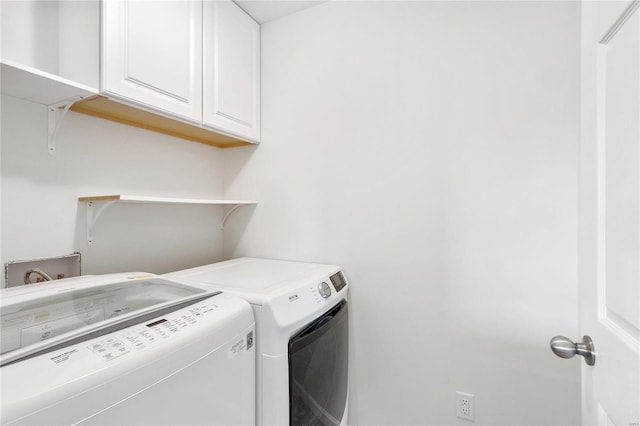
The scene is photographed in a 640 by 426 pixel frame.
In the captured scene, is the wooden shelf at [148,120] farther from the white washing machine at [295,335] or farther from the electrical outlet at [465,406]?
the electrical outlet at [465,406]

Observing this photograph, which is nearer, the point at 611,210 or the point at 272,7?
the point at 611,210

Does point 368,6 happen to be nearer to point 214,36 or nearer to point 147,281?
point 214,36

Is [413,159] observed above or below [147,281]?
above

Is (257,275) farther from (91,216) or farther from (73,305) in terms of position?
(91,216)

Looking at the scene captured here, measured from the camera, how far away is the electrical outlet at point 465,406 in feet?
4.36

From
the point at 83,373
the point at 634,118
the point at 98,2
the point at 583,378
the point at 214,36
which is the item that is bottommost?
the point at 583,378

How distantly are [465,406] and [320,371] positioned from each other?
0.74 m

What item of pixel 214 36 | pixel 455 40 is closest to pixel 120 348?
pixel 214 36

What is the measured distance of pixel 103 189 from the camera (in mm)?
1354

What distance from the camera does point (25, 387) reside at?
47 cm

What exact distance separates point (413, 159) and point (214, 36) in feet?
3.97

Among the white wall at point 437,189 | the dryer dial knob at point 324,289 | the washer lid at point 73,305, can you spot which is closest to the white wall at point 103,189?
the washer lid at point 73,305

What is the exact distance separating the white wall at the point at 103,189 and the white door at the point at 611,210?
1.75m

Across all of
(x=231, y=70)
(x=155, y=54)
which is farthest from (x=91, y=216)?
(x=231, y=70)
